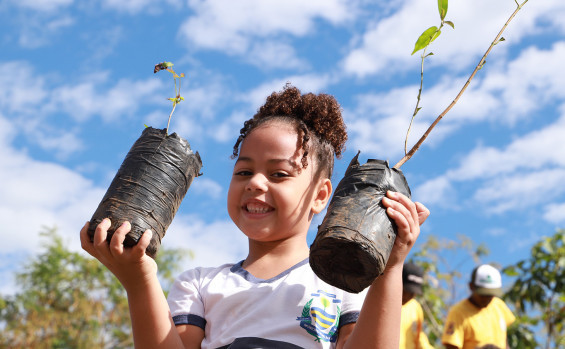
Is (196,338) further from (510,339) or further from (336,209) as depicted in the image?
(510,339)

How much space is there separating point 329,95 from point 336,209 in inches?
45.8

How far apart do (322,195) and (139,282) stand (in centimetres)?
86

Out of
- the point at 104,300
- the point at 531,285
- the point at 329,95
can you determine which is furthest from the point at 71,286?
the point at 329,95

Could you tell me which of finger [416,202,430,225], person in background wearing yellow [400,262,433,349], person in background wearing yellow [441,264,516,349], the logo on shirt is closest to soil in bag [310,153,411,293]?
finger [416,202,430,225]

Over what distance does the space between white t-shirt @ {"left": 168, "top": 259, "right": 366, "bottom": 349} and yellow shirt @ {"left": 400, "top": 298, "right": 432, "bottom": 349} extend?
3.25 metres

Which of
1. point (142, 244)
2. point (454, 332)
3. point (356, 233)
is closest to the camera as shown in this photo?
point (356, 233)

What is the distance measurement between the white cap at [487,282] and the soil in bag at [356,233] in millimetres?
4643

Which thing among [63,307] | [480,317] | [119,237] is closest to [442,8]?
[119,237]

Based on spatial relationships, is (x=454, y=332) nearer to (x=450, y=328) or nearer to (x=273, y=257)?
(x=450, y=328)

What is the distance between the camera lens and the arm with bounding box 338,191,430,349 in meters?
1.94

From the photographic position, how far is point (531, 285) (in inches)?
333

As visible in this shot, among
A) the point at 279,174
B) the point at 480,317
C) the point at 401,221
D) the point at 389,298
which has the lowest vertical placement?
the point at 389,298

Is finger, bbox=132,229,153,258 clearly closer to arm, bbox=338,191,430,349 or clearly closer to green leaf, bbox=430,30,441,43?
arm, bbox=338,191,430,349

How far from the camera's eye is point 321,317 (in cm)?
222
